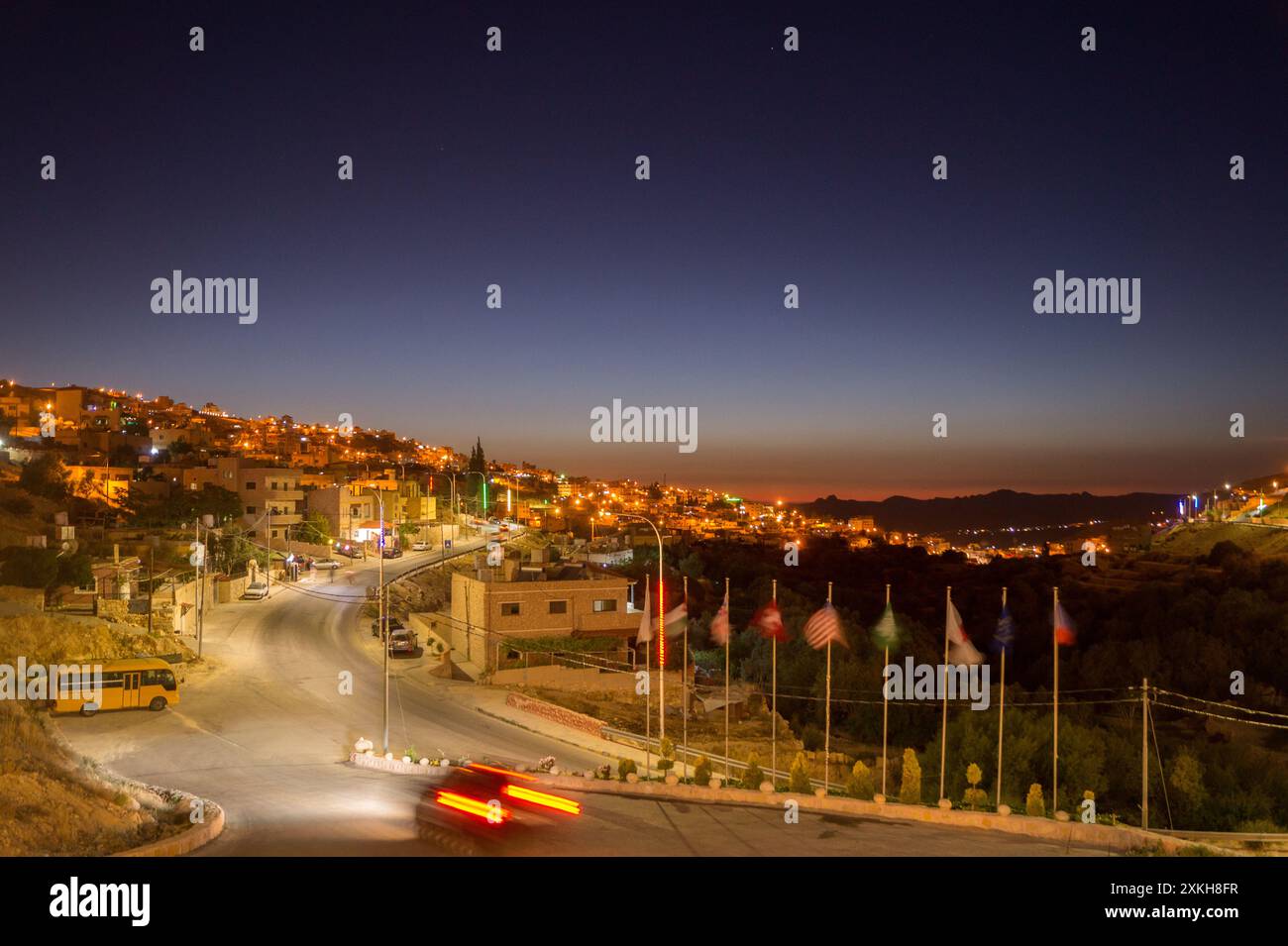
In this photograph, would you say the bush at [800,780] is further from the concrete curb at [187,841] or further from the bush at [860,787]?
the concrete curb at [187,841]

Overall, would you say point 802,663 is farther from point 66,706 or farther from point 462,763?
point 66,706

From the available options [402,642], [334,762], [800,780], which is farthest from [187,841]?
[402,642]

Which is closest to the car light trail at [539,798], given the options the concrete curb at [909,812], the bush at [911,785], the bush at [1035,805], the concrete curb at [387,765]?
the concrete curb at [909,812]

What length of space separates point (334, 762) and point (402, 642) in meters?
17.4

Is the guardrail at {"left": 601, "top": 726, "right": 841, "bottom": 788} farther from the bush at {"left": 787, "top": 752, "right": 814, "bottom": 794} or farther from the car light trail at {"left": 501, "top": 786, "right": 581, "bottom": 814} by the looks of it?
the car light trail at {"left": 501, "top": 786, "right": 581, "bottom": 814}

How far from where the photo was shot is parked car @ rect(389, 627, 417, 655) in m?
38.6

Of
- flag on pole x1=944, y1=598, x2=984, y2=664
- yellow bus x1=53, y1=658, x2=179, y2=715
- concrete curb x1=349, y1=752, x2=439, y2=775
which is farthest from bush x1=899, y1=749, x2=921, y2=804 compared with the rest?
yellow bus x1=53, y1=658, x2=179, y2=715

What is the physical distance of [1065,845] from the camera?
15.4 metres

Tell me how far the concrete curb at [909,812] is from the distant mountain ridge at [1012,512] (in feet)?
496

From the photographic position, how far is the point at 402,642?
3919 centimetres

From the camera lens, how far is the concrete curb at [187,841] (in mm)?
12961

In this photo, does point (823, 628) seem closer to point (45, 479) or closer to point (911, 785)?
point (911, 785)

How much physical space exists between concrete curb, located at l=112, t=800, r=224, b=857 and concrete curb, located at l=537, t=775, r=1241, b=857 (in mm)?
6162
